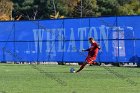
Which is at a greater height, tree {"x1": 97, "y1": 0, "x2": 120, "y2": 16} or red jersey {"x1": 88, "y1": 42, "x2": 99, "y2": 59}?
red jersey {"x1": 88, "y1": 42, "x2": 99, "y2": 59}

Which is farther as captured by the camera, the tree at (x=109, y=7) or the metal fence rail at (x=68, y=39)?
the tree at (x=109, y=7)

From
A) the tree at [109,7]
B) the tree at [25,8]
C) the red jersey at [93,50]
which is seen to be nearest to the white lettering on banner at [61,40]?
the red jersey at [93,50]

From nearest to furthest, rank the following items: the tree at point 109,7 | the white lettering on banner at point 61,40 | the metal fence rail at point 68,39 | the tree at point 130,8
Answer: the metal fence rail at point 68,39, the white lettering on banner at point 61,40, the tree at point 130,8, the tree at point 109,7

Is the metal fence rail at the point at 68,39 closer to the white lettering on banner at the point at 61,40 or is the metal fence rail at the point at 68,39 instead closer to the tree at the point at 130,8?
the white lettering on banner at the point at 61,40

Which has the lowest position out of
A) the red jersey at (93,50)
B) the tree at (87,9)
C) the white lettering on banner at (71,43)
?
the tree at (87,9)

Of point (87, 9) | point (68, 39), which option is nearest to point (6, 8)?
point (87, 9)

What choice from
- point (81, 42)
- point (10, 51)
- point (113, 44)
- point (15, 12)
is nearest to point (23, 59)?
point (10, 51)

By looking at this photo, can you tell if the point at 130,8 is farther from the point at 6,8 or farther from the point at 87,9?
the point at 6,8

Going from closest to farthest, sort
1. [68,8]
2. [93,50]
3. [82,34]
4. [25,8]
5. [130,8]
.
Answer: [93,50]
[82,34]
[25,8]
[68,8]
[130,8]

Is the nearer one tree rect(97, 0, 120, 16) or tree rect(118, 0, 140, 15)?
tree rect(118, 0, 140, 15)

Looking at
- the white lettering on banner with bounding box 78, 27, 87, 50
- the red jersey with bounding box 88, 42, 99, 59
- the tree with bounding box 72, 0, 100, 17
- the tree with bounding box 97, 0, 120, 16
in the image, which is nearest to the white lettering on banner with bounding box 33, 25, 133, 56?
the white lettering on banner with bounding box 78, 27, 87, 50

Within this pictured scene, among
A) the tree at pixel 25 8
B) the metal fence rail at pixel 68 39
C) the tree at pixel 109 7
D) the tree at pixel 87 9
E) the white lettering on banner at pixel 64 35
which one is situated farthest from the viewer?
the tree at pixel 87 9

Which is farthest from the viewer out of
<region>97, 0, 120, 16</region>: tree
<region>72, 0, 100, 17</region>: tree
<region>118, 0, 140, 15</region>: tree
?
<region>72, 0, 100, 17</region>: tree

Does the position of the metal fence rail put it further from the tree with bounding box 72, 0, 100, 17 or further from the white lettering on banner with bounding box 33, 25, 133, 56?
the tree with bounding box 72, 0, 100, 17
